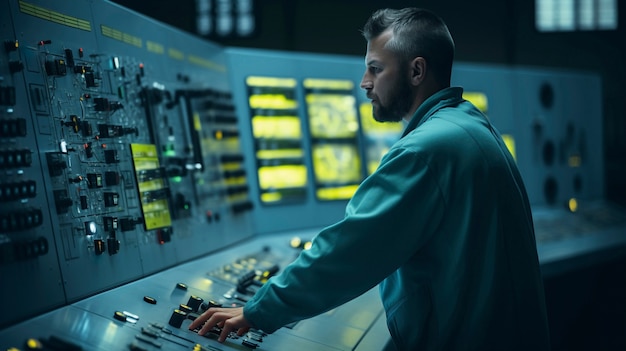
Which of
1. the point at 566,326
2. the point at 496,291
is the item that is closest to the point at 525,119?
the point at 566,326

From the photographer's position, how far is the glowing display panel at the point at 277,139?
303cm

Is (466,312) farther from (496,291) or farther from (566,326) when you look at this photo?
(566,326)

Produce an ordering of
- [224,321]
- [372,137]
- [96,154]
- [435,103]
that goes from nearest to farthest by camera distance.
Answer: [224,321]
[435,103]
[96,154]
[372,137]

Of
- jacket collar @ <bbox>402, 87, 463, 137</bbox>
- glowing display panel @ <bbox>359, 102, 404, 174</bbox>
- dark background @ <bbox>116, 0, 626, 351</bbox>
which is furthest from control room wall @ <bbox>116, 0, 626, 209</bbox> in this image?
jacket collar @ <bbox>402, 87, 463, 137</bbox>

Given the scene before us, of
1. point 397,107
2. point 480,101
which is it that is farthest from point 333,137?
point 397,107

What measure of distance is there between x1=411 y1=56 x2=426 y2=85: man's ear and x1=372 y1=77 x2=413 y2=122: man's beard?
0.09ft

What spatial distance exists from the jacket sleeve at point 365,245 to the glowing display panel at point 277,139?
1631 mm

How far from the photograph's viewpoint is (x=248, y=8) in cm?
488

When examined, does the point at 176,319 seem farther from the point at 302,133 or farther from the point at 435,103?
the point at 302,133

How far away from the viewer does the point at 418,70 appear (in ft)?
5.33

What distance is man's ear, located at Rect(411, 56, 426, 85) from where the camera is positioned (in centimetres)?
161

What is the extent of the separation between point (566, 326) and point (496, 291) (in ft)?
9.05

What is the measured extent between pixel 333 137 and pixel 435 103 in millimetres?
1720

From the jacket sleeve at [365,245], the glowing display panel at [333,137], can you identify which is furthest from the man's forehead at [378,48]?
the glowing display panel at [333,137]
